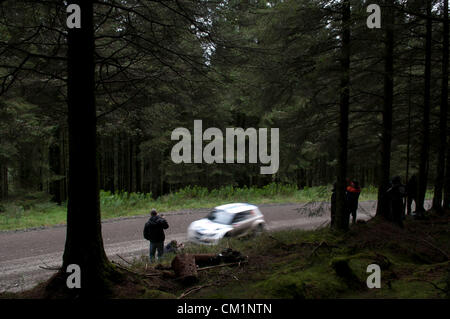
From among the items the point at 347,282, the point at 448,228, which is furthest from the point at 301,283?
the point at 448,228

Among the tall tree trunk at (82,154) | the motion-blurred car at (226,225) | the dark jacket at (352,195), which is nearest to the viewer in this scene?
the tall tree trunk at (82,154)

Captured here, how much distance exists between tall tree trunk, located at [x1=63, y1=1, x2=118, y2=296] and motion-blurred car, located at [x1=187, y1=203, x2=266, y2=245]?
626 centimetres

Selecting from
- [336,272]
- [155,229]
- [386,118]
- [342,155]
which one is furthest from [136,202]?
[336,272]

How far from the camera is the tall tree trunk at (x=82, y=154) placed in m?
5.04

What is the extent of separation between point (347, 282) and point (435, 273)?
1325 mm

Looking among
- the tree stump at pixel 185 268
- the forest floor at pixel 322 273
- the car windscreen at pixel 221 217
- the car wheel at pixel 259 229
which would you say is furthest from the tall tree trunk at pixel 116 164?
the forest floor at pixel 322 273

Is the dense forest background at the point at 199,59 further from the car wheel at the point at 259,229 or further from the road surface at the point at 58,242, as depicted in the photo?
the road surface at the point at 58,242

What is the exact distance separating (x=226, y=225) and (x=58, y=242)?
268 inches

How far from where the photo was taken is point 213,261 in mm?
7277

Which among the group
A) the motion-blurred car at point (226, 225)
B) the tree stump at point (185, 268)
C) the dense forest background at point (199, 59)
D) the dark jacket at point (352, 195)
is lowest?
the motion-blurred car at point (226, 225)

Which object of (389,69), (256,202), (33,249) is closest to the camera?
(389,69)

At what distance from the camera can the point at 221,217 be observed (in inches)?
478

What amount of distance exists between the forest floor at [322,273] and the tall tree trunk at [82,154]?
663 millimetres

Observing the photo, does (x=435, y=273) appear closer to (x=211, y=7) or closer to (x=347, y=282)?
(x=347, y=282)
